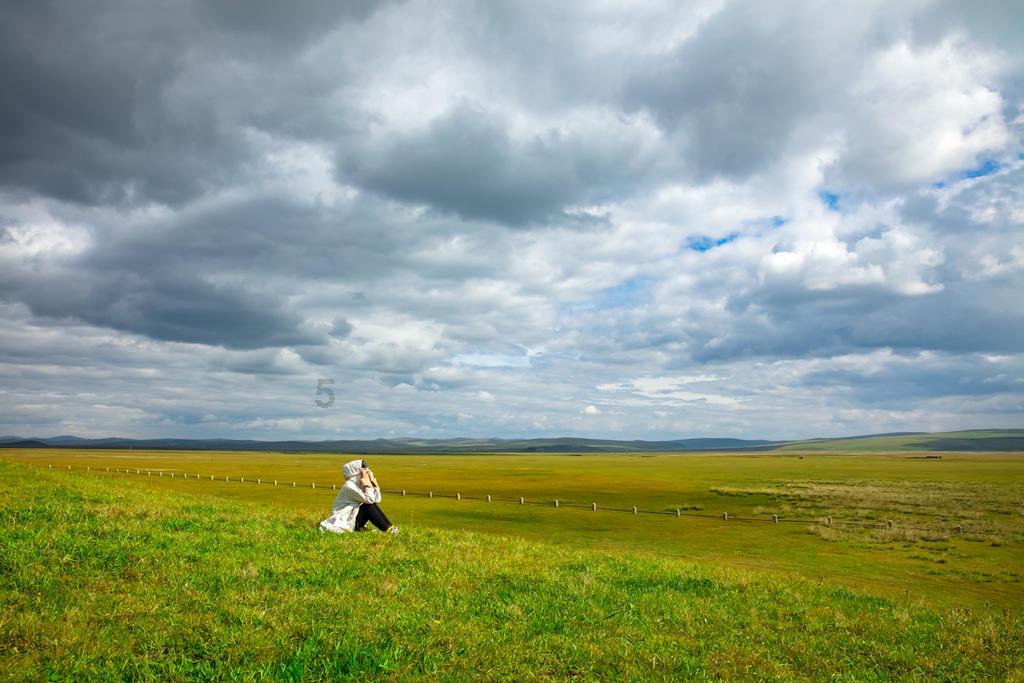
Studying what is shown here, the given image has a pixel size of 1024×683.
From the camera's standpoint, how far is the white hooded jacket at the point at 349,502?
15.9m

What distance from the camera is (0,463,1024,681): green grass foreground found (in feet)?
22.6

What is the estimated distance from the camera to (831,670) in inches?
314

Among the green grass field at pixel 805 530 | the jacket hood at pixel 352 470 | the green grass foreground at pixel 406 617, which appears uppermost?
the jacket hood at pixel 352 470

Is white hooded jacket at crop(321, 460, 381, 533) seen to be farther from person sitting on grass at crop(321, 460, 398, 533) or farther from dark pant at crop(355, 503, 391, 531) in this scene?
dark pant at crop(355, 503, 391, 531)

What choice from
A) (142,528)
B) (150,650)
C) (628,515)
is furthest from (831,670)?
(628,515)

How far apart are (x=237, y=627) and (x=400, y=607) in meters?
2.37

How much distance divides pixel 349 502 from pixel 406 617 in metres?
8.45

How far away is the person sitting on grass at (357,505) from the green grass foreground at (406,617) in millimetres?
2139

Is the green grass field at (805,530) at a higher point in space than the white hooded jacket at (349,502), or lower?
lower

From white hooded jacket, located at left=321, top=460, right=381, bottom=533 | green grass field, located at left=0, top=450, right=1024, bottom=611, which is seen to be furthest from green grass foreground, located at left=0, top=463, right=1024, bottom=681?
green grass field, located at left=0, top=450, right=1024, bottom=611

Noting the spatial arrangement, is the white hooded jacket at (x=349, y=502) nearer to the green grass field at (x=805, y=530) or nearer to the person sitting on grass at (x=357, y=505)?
the person sitting on grass at (x=357, y=505)

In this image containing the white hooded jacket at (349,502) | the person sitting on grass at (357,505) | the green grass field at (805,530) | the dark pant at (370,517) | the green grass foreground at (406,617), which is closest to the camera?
the green grass foreground at (406,617)

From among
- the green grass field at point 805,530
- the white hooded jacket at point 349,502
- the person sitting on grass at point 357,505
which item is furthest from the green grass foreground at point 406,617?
the green grass field at point 805,530

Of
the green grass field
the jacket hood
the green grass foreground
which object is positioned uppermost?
the jacket hood
